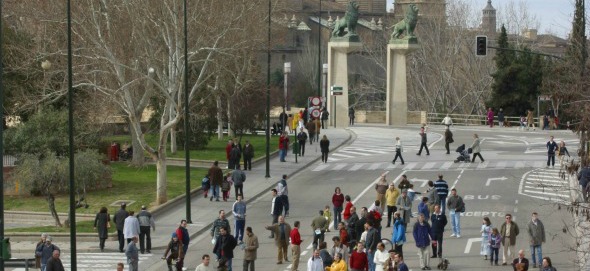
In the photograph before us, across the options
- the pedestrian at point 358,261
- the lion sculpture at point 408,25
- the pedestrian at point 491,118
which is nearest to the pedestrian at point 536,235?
the pedestrian at point 358,261

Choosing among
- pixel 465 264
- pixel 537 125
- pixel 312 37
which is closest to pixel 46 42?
pixel 465 264

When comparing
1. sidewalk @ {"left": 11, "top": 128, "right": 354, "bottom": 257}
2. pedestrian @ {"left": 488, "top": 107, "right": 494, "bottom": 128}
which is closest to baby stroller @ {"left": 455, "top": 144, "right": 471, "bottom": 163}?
sidewalk @ {"left": 11, "top": 128, "right": 354, "bottom": 257}

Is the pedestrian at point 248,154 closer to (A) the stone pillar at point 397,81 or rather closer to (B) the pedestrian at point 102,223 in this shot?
(B) the pedestrian at point 102,223

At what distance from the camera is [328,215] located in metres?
36.7

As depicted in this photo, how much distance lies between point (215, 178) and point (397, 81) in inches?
1498

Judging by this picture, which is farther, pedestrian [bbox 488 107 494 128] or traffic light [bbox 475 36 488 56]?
pedestrian [bbox 488 107 494 128]

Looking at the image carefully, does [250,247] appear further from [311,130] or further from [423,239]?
[311,130]

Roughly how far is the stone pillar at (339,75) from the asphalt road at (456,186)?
6337 millimetres

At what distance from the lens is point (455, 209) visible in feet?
123

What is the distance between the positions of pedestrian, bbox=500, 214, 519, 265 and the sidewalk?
922 cm

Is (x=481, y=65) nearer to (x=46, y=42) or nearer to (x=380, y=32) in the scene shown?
(x=380, y=32)

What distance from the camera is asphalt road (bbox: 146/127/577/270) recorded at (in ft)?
118

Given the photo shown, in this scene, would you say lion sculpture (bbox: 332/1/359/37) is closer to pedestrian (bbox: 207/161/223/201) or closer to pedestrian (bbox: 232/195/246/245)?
pedestrian (bbox: 207/161/223/201)

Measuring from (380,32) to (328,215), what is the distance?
11048cm
